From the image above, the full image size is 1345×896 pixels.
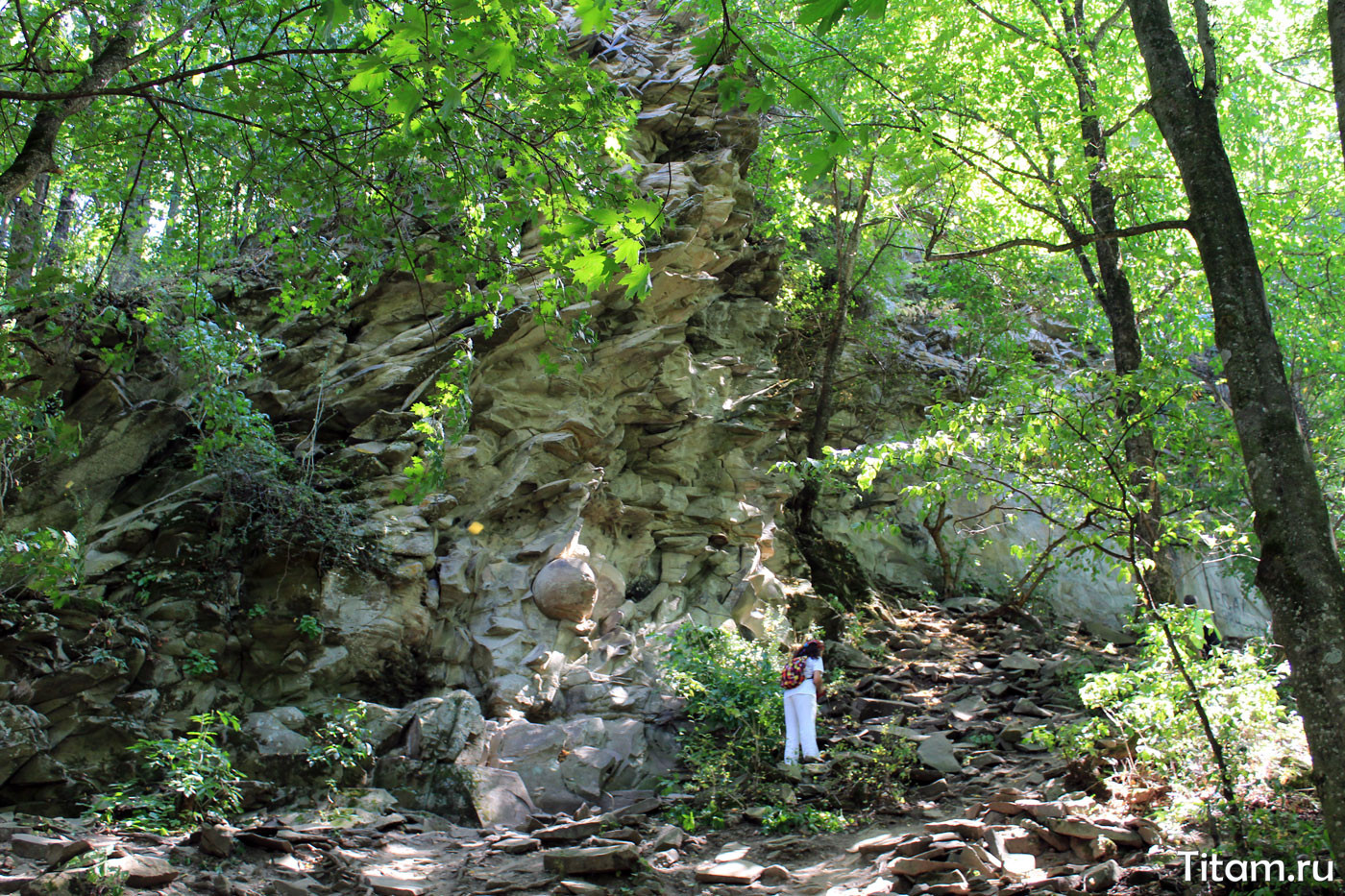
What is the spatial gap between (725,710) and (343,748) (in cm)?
405

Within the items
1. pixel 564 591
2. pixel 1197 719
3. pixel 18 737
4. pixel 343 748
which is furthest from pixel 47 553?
pixel 1197 719

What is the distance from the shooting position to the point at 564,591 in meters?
10.7

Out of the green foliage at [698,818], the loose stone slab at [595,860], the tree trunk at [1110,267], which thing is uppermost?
the tree trunk at [1110,267]

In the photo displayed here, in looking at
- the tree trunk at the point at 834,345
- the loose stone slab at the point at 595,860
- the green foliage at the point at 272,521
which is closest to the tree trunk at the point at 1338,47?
the loose stone slab at the point at 595,860

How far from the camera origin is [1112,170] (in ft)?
30.5

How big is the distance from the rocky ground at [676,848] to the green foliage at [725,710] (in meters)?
0.46

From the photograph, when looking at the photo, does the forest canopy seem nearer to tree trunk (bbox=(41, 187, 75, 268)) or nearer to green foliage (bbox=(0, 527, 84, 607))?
green foliage (bbox=(0, 527, 84, 607))

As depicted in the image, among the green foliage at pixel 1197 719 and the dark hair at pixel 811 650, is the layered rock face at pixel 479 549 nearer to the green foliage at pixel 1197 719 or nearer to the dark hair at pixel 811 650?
the dark hair at pixel 811 650

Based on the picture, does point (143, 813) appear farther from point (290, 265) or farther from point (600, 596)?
point (600, 596)

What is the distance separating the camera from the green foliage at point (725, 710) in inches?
326

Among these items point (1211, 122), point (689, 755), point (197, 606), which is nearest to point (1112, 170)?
point (1211, 122)

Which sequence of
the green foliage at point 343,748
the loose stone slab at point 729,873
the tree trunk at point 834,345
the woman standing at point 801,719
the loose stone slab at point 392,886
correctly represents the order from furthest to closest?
the tree trunk at point 834,345
the woman standing at point 801,719
the green foliage at point 343,748
the loose stone slab at point 729,873
the loose stone slab at point 392,886

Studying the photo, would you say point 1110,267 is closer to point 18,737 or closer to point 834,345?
point 834,345

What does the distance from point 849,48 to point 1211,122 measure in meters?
11.4
